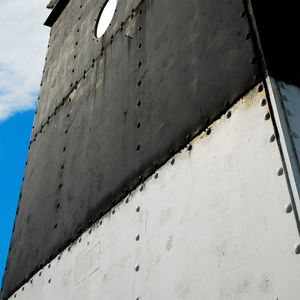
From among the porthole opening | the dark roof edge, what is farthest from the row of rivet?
the dark roof edge

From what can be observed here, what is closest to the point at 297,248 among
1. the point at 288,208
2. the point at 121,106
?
the point at 288,208

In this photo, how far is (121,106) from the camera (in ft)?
9.74

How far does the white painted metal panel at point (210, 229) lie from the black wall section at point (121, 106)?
0.16 meters

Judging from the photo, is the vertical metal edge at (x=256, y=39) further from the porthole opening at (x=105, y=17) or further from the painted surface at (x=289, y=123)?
the porthole opening at (x=105, y=17)

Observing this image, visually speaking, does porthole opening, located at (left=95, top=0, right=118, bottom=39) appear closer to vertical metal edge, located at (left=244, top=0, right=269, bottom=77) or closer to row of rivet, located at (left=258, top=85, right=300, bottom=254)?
vertical metal edge, located at (left=244, top=0, right=269, bottom=77)

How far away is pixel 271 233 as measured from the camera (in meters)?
1.53

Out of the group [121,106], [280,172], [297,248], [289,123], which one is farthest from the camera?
[121,106]

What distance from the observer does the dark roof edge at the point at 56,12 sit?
570 centimetres

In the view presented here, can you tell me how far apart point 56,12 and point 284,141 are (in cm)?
477

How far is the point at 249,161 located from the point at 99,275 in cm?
108

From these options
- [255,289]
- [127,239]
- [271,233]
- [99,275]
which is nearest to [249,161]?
[271,233]

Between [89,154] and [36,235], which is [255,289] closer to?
[89,154]

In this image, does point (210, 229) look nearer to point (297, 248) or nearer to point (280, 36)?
point (297, 248)

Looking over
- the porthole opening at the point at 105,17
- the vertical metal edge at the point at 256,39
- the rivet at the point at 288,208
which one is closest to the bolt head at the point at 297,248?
the rivet at the point at 288,208
